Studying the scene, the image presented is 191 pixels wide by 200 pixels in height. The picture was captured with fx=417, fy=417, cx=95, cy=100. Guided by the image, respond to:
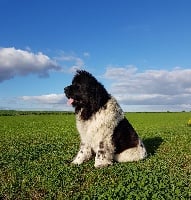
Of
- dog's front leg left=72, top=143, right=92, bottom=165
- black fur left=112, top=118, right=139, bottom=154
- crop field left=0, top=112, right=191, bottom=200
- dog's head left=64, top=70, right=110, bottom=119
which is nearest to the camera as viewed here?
crop field left=0, top=112, right=191, bottom=200

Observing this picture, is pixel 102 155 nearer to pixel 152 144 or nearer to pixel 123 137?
pixel 123 137

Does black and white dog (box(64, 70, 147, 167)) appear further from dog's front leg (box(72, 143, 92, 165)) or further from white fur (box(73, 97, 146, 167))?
dog's front leg (box(72, 143, 92, 165))

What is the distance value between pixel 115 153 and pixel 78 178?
6.70ft

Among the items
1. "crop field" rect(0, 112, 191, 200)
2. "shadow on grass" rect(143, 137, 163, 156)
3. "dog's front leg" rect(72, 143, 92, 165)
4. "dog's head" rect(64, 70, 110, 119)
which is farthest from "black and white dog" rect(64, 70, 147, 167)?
"shadow on grass" rect(143, 137, 163, 156)

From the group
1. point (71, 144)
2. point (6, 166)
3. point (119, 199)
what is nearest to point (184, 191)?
point (119, 199)

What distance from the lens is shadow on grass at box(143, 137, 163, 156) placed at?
17266 mm

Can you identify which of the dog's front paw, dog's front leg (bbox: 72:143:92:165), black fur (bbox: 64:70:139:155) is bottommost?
the dog's front paw

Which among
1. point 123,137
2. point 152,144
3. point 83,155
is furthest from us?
point 152,144

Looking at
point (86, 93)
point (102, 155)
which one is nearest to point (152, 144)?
point (102, 155)

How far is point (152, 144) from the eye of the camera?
1902 centimetres

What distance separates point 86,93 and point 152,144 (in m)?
6.54

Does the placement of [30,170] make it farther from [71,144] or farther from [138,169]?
[71,144]

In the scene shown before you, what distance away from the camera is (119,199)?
34.6 feet

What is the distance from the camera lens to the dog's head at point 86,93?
44.4 ft
